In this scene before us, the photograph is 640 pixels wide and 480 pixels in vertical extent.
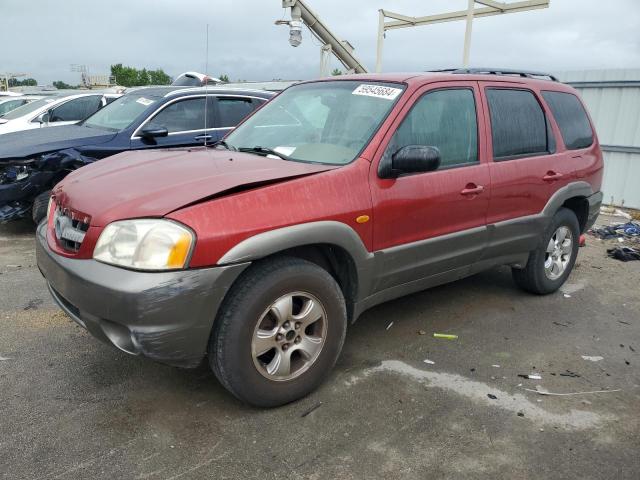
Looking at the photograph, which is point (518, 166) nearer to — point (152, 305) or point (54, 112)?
point (152, 305)

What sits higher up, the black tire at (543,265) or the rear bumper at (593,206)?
the rear bumper at (593,206)

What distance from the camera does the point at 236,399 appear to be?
9.98 ft

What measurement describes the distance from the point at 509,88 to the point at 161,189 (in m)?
2.88

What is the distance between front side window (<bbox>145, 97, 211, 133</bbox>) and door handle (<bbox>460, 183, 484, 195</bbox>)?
14.4 ft

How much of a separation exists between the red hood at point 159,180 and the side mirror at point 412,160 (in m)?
0.39

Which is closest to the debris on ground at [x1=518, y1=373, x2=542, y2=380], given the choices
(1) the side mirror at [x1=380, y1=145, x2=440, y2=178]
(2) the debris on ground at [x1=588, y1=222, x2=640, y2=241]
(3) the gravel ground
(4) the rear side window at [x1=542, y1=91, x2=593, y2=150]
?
(3) the gravel ground

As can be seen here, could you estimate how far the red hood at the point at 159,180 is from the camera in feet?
8.49

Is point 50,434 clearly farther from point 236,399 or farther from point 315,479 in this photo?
point 315,479

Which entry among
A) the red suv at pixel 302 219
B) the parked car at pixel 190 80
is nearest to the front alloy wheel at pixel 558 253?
the red suv at pixel 302 219

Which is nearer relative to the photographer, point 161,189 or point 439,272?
point 161,189

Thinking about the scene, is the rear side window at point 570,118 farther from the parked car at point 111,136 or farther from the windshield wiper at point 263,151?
the parked car at point 111,136

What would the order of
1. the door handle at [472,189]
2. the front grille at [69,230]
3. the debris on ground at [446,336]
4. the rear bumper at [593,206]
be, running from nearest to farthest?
the front grille at [69,230] → the door handle at [472,189] → the debris on ground at [446,336] → the rear bumper at [593,206]

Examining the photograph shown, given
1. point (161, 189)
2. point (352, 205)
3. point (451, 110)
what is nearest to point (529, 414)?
point (352, 205)

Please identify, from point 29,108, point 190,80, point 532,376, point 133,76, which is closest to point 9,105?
point 29,108
